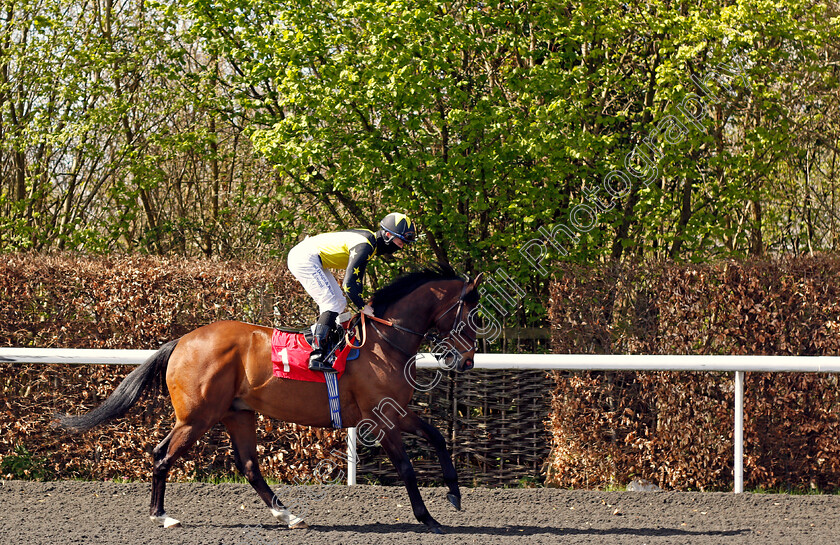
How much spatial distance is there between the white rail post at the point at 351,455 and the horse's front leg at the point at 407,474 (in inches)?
37.1

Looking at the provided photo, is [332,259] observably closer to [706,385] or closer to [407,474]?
[407,474]

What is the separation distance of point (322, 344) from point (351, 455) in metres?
1.34

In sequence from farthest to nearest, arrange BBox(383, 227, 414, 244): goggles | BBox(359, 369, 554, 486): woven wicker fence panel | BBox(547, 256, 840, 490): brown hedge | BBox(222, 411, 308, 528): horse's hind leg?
BBox(359, 369, 554, 486): woven wicker fence panel < BBox(547, 256, 840, 490): brown hedge < BBox(222, 411, 308, 528): horse's hind leg < BBox(383, 227, 414, 244): goggles

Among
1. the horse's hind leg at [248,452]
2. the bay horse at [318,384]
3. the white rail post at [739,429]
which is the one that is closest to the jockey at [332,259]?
the bay horse at [318,384]

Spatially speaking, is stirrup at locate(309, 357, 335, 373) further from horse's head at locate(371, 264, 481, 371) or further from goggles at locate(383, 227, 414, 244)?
goggles at locate(383, 227, 414, 244)

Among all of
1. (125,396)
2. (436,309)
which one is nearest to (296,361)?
(436,309)

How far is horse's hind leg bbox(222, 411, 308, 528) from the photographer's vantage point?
16.2ft

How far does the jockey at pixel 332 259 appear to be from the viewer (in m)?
4.65

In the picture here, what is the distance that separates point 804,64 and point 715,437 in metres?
4.61

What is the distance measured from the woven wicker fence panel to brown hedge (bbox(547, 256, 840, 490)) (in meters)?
0.40

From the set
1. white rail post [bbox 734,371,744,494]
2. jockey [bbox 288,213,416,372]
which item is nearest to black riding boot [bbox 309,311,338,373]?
jockey [bbox 288,213,416,372]

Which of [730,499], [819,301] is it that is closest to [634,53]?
[819,301]

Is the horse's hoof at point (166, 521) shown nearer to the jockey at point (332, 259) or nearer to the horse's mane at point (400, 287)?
the jockey at point (332, 259)

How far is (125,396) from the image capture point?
4984 mm
